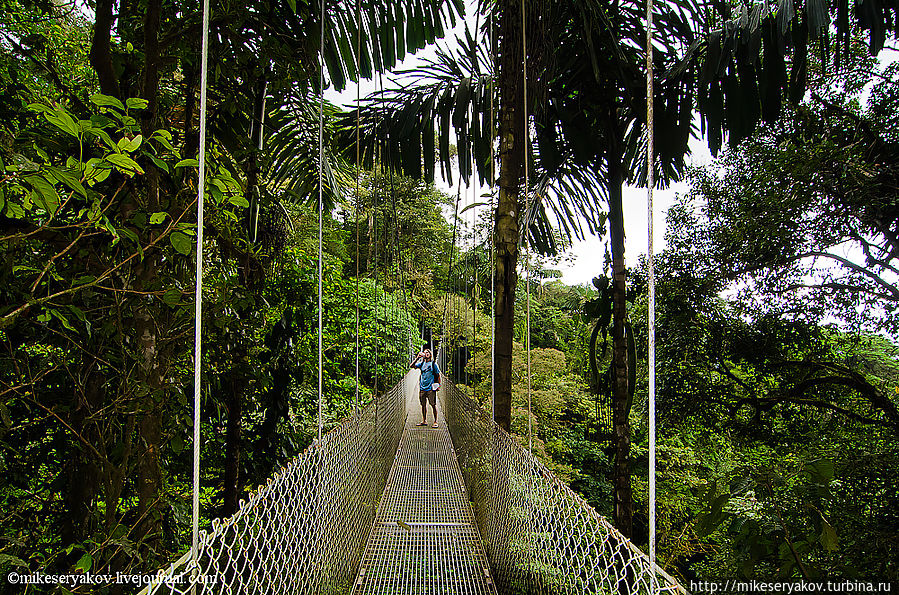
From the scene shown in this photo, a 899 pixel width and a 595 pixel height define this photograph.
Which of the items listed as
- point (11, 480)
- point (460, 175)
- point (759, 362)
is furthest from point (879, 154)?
point (11, 480)

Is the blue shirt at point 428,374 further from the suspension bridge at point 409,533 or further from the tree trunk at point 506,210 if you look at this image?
the tree trunk at point 506,210

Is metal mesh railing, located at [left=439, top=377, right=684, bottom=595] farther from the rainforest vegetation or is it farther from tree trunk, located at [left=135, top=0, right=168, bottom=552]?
tree trunk, located at [left=135, top=0, right=168, bottom=552]

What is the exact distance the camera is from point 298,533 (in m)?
1.17

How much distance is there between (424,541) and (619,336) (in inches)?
65.3

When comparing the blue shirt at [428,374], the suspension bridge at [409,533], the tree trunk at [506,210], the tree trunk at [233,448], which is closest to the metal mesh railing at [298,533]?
the suspension bridge at [409,533]

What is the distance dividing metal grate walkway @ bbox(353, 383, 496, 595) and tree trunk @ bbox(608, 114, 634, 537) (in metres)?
1.00

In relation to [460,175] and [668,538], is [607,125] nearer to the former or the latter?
[460,175]

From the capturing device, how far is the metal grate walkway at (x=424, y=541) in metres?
1.77

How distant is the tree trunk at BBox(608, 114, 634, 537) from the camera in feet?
10.0

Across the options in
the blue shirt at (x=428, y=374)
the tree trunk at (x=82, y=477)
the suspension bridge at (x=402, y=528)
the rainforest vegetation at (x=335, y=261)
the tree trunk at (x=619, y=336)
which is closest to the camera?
the suspension bridge at (x=402, y=528)

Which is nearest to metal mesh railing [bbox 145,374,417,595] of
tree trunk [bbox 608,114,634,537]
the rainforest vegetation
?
the rainforest vegetation

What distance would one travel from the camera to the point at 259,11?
5.24ft

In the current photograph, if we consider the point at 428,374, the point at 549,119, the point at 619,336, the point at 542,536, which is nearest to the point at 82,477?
the point at 542,536

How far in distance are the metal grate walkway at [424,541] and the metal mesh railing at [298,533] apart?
95 mm
